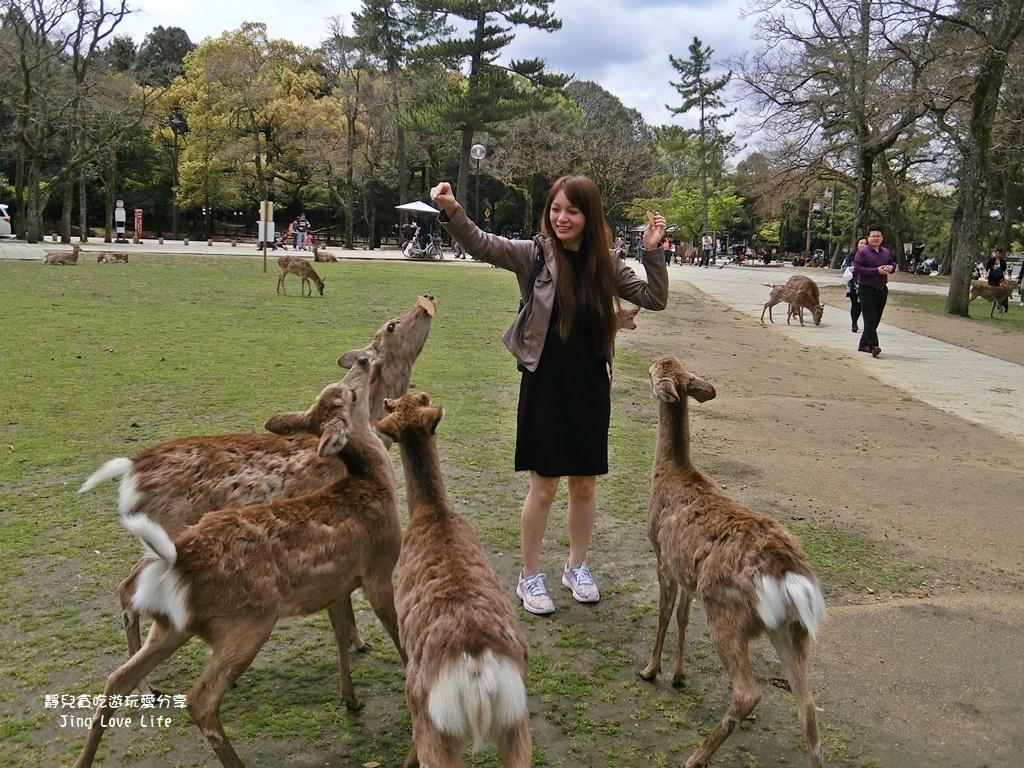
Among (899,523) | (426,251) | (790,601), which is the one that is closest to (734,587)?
(790,601)

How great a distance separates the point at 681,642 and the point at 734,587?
615 millimetres

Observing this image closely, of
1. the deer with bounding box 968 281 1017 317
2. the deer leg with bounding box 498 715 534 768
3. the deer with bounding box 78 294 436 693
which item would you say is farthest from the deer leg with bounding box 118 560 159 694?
the deer with bounding box 968 281 1017 317

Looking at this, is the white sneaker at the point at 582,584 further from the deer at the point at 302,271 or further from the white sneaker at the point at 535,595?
the deer at the point at 302,271

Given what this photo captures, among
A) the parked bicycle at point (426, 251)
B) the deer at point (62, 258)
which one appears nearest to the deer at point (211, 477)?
the deer at point (62, 258)

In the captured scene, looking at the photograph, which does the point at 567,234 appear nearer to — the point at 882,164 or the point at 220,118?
the point at 882,164

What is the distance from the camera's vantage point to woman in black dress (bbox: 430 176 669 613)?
3658 mm

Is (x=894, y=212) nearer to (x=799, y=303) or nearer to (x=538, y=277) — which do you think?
(x=799, y=303)

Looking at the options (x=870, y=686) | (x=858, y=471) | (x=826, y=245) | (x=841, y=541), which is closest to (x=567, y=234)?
(x=870, y=686)

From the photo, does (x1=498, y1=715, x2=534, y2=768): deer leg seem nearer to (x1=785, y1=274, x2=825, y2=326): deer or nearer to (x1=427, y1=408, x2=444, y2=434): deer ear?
(x1=427, y1=408, x2=444, y2=434): deer ear

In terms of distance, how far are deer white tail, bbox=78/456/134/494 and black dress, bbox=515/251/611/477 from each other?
5.74 feet

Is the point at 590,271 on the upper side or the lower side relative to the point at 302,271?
upper

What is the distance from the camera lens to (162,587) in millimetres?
2463

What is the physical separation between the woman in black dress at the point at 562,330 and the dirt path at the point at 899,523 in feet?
4.55

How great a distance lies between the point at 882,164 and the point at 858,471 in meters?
30.2
